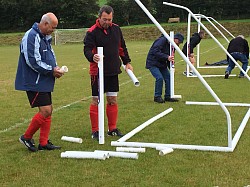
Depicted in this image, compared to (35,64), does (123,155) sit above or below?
below

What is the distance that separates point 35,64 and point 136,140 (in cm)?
206

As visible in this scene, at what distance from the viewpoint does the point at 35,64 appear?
6.14 metres

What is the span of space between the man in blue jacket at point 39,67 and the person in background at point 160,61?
4.84m

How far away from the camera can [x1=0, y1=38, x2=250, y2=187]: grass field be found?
5.21 meters

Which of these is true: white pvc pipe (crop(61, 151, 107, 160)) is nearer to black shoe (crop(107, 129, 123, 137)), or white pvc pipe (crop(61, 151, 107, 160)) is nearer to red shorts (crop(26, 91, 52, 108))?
red shorts (crop(26, 91, 52, 108))

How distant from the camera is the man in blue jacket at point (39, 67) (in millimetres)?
6181

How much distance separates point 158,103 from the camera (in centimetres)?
1079

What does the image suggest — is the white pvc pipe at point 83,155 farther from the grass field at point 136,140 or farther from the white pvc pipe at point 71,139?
the white pvc pipe at point 71,139

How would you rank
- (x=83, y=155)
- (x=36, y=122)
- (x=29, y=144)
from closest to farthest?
(x=83, y=155), (x=36, y=122), (x=29, y=144)

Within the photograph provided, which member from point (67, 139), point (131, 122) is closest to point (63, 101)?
point (131, 122)

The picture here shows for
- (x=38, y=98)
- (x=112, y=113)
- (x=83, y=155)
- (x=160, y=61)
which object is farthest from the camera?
(x=160, y=61)

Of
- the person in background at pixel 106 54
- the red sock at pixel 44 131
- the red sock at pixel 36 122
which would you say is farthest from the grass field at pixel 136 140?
the person in background at pixel 106 54

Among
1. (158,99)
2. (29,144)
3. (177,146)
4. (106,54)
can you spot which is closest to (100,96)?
(106,54)

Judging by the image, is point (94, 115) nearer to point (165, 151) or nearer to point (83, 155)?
point (83, 155)
